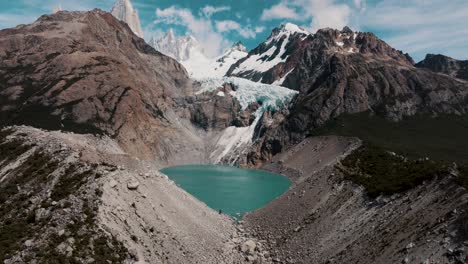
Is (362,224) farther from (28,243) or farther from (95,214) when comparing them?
(28,243)

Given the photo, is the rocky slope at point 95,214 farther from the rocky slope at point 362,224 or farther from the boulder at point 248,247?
the rocky slope at point 362,224

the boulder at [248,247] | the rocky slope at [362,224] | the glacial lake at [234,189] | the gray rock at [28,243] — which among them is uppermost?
the gray rock at [28,243]

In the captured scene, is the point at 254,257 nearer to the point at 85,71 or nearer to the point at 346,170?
the point at 346,170

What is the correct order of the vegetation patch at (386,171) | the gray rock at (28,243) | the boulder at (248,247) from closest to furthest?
the gray rock at (28,243) < the vegetation patch at (386,171) < the boulder at (248,247)

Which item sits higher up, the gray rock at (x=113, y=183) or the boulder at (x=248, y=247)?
the gray rock at (x=113, y=183)

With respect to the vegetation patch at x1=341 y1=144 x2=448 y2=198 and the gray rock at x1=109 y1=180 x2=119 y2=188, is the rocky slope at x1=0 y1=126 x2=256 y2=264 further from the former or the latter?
the vegetation patch at x1=341 y1=144 x2=448 y2=198

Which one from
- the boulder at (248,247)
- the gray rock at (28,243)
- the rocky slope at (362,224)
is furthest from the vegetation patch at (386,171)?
the gray rock at (28,243)
